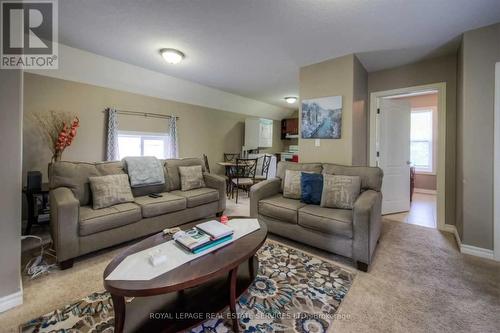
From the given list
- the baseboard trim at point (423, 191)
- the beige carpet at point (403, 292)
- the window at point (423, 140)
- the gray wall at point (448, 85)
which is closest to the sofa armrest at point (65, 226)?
the beige carpet at point (403, 292)

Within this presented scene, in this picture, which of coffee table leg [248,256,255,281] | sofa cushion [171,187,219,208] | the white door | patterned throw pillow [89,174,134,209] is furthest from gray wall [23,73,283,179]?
the white door

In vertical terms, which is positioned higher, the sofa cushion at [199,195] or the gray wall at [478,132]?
the gray wall at [478,132]

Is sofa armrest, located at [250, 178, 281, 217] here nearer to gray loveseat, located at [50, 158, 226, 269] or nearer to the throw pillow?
the throw pillow

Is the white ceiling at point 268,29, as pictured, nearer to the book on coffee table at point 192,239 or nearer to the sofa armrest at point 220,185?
the sofa armrest at point 220,185

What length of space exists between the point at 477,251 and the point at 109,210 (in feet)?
13.2

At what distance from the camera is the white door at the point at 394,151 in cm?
372

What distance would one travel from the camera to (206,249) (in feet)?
4.63

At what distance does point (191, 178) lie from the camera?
337 cm

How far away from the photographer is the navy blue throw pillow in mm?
2541

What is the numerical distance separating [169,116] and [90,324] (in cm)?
375

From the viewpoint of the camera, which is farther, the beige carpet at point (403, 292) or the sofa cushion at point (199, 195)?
the sofa cushion at point (199, 195)

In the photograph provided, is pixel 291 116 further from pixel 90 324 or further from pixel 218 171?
pixel 90 324

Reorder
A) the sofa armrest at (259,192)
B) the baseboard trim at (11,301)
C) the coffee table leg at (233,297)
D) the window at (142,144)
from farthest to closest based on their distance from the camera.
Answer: the window at (142,144), the sofa armrest at (259,192), the baseboard trim at (11,301), the coffee table leg at (233,297)

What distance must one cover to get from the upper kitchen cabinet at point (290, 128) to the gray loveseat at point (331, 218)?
415 centimetres
